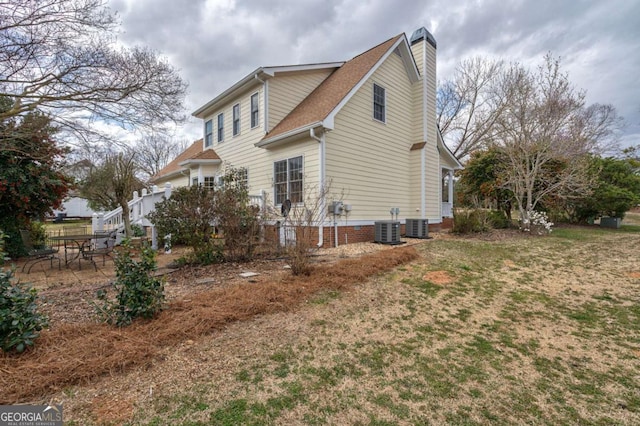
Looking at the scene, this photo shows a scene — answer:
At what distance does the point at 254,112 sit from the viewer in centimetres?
1196

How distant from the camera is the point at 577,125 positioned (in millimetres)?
13141

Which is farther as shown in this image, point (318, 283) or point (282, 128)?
point (282, 128)

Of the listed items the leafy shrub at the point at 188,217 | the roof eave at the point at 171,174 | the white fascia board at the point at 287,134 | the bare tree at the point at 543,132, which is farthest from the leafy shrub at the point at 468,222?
the roof eave at the point at 171,174

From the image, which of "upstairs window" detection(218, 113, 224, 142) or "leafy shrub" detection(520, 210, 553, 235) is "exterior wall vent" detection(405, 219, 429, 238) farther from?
"upstairs window" detection(218, 113, 224, 142)

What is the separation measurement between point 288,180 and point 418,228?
210 inches

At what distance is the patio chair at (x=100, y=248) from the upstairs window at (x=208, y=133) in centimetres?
765

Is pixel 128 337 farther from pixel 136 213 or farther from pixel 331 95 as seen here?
pixel 331 95

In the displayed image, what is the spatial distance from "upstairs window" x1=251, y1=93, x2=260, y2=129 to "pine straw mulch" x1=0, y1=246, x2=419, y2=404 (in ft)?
27.9

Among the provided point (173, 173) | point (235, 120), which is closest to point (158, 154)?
point (173, 173)

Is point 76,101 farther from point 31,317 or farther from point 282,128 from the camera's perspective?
point 31,317

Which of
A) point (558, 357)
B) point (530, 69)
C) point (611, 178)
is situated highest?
point (530, 69)

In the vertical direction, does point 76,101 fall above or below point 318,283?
above

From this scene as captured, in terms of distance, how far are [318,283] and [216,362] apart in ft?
8.47

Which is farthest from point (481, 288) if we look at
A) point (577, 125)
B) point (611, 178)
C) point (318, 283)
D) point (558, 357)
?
point (611, 178)
